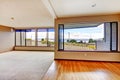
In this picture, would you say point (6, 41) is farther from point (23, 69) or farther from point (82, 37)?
point (82, 37)

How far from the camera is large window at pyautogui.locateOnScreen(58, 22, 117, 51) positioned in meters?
5.91

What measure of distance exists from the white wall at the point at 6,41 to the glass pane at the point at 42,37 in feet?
8.34

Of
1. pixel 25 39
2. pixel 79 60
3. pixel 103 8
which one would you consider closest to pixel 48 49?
pixel 25 39

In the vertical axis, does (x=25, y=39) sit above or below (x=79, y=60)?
above

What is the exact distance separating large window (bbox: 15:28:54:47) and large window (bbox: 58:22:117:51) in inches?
177

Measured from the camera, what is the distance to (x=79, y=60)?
6.12 metres

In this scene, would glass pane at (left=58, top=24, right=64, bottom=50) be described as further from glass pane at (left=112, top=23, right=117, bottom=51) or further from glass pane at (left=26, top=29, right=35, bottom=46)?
glass pane at (left=26, top=29, right=35, bottom=46)

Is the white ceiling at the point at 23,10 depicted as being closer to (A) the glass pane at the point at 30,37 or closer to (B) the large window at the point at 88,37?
(B) the large window at the point at 88,37

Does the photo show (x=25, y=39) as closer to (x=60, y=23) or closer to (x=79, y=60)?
(x=60, y=23)

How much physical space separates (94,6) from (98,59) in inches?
107

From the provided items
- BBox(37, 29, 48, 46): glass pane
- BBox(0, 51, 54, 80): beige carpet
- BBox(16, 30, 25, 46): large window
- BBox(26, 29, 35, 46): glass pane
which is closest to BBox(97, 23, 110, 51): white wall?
BBox(0, 51, 54, 80): beige carpet

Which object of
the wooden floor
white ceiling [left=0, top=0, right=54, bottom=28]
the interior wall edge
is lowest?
the wooden floor

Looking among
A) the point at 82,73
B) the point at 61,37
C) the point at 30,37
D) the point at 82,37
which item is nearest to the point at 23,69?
the point at 82,73

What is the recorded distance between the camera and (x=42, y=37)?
1122 cm
